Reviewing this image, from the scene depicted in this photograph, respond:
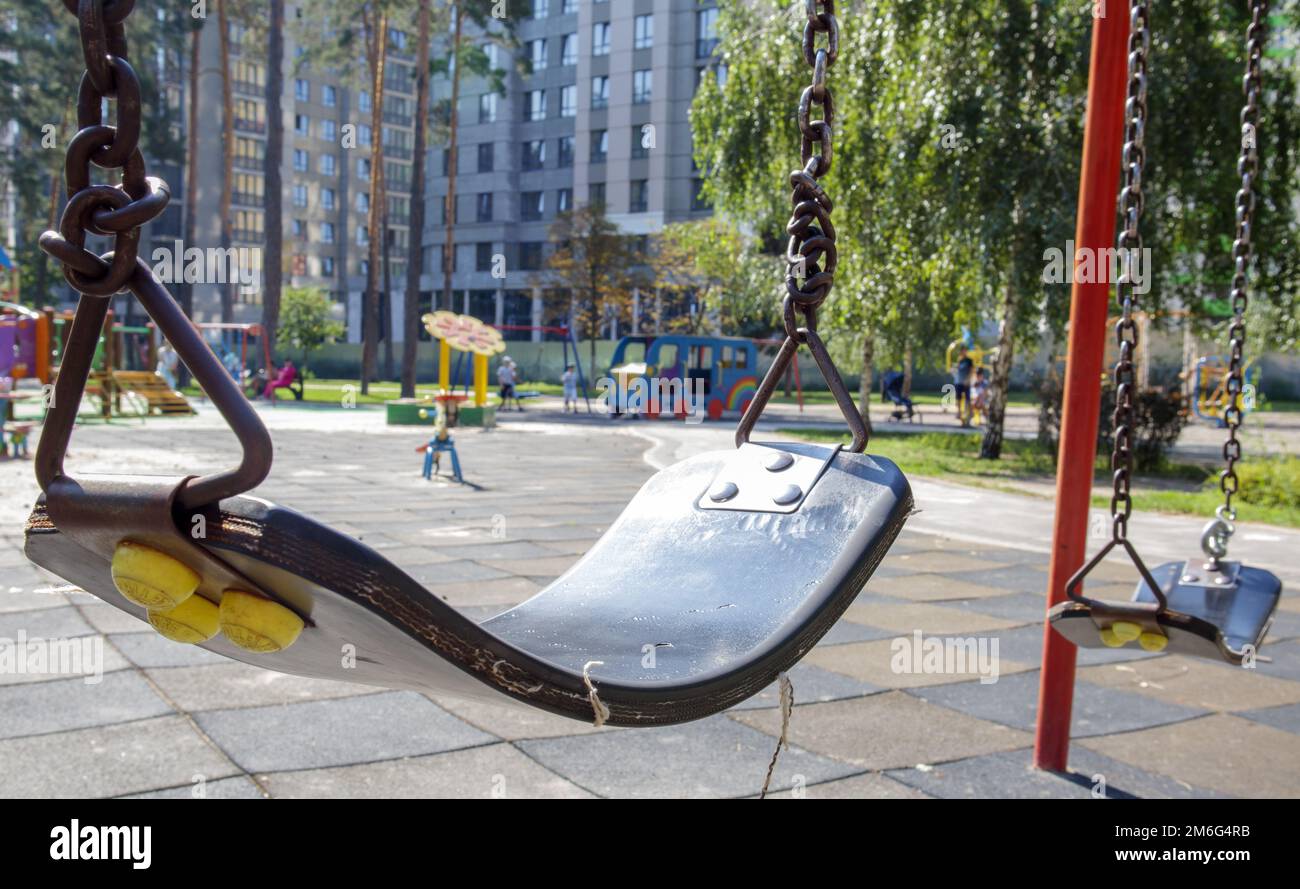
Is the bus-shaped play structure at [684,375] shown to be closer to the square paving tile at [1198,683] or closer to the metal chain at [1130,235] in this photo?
the square paving tile at [1198,683]

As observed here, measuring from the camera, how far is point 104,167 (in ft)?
3.26

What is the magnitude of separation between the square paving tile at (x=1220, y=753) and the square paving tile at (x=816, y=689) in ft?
2.88

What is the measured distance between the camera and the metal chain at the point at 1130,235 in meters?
2.57

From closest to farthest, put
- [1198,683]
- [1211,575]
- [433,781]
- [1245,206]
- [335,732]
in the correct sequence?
[1245,206], [1211,575], [433,781], [335,732], [1198,683]

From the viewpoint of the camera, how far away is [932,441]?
58.5 feet

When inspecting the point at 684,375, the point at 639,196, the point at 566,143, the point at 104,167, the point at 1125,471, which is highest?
the point at 566,143

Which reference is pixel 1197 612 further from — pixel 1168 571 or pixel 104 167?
pixel 104 167

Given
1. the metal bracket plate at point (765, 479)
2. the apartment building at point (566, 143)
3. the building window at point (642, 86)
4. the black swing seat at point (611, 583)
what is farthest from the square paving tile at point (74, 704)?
the building window at point (642, 86)

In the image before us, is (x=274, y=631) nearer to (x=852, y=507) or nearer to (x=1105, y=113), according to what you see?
(x=852, y=507)

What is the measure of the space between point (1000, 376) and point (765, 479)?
13274 millimetres

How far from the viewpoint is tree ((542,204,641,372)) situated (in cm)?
3753

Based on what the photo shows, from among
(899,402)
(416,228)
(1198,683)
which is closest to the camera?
(1198,683)

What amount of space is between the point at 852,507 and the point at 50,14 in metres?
35.8

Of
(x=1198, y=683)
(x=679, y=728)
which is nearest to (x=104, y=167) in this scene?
(x=679, y=728)
